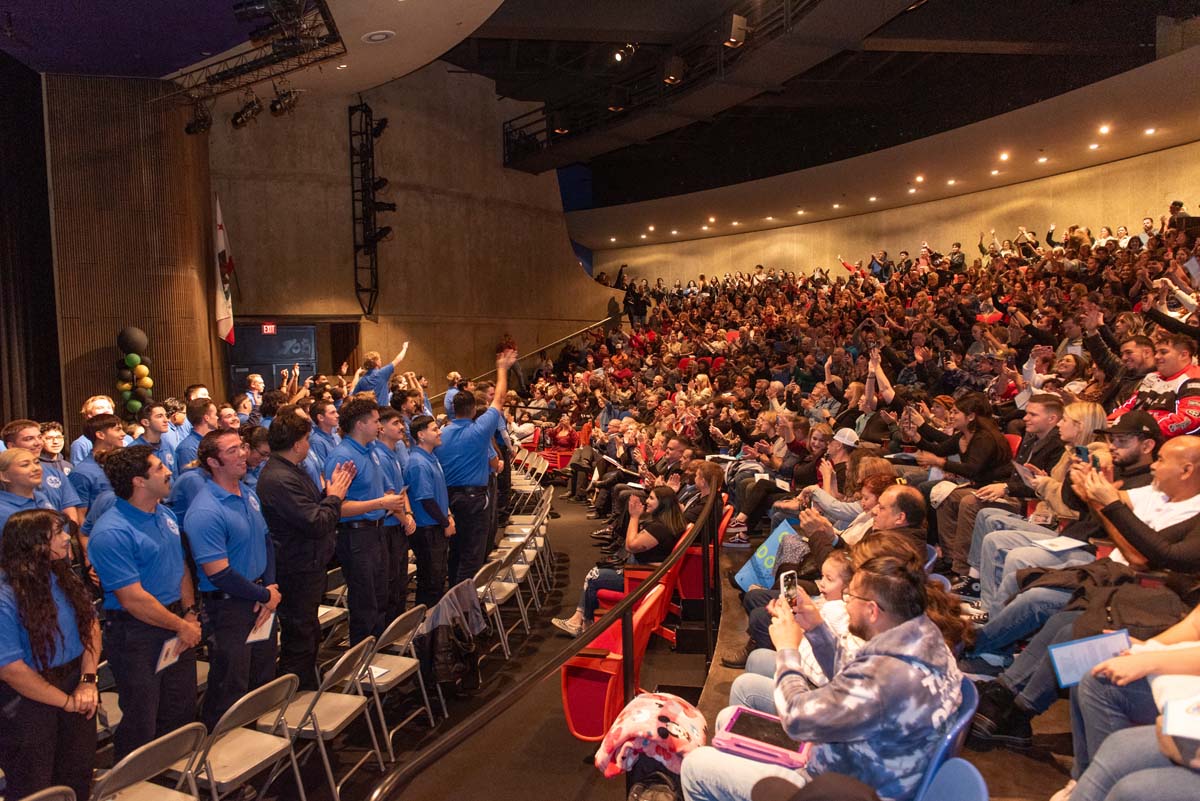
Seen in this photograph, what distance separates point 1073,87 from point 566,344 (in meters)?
12.2

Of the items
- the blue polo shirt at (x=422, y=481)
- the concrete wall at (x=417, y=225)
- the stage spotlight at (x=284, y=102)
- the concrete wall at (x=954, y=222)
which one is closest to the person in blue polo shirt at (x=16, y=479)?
the blue polo shirt at (x=422, y=481)

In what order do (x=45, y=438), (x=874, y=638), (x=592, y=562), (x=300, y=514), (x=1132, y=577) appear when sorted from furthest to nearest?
(x=592, y=562), (x=45, y=438), (x=300, y=514), (x=1132, y=577), (x=874, y=638)

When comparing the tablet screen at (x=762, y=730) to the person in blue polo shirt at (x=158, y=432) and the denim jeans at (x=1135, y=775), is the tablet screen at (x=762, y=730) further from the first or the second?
the person in blue polo shirt at (x=158, y=432)

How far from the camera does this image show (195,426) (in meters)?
6.25

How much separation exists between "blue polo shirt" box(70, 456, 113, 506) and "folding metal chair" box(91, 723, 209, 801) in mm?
3105

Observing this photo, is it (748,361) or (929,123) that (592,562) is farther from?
(929,123)

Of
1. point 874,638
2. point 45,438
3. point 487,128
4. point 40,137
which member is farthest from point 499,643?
point 487,128

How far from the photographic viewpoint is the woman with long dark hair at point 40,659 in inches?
111

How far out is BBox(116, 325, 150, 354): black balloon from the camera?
10.4 m

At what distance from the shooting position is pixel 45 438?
18.2 feet

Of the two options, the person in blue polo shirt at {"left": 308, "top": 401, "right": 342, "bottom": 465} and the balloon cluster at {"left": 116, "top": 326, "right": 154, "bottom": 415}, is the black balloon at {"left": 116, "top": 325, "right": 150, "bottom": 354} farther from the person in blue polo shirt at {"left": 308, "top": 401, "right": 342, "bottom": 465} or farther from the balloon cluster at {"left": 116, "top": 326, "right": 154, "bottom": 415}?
the person in blue polo shirt at {"left": 308, "top": 401, "right": 342, "bottom": 465}

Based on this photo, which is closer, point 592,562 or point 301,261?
point 592,562

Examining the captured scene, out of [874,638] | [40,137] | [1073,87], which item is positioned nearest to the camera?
[874,638]

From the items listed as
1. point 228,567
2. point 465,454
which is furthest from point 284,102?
point 228,567
